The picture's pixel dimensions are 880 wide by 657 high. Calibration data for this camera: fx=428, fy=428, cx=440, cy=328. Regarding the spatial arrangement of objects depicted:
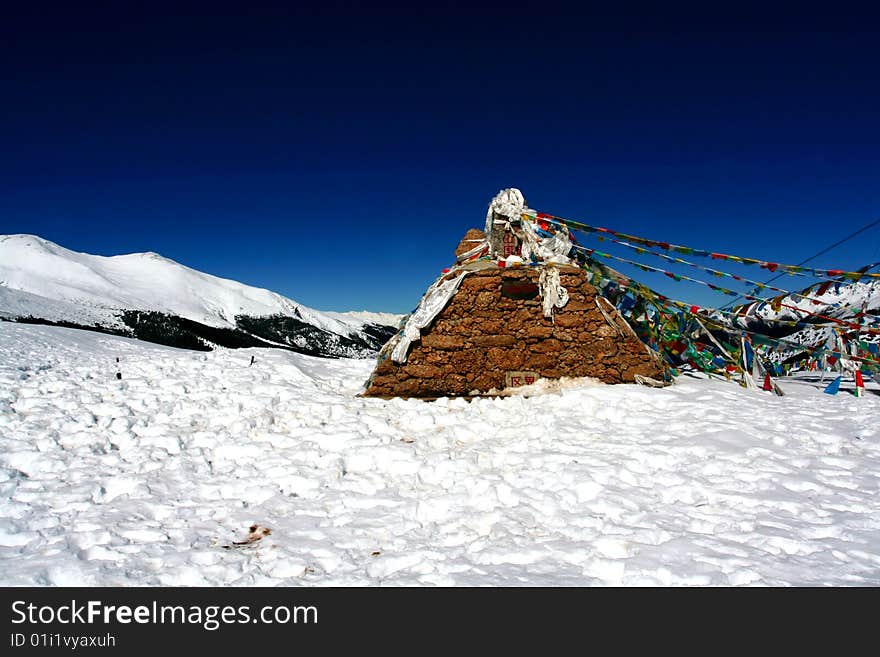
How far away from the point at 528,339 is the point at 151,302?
53.6 meters

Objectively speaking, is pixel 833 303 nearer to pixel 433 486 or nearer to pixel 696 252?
pixel 696 252

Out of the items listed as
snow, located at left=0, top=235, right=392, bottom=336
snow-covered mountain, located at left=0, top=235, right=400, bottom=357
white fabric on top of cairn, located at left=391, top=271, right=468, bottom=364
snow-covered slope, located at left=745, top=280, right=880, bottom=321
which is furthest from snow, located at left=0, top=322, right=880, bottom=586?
snow, located at left=0, top=235, right=392, bottom=336

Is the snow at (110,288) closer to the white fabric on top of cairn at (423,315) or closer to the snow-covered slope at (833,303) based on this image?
the white fabric on top of cairn at (423,315)

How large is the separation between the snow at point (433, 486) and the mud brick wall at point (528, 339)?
1.70 feet

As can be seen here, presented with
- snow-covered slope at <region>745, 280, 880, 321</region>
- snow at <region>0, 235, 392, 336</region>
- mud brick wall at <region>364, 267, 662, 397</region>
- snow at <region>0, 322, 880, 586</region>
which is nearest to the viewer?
snow at <region>0, 322, 880, 586</region>

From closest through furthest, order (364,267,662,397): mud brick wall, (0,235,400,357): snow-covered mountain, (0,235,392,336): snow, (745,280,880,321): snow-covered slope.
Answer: (364,267,662,397): mud brick wall
(745,280,880,321): snow-covered slope
(0,235,400,357): snow-covered mountain
(0,235,392,336): snow

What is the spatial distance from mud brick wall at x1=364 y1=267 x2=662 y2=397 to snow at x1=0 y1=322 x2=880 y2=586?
0.52 metres

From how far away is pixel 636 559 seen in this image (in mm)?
2881

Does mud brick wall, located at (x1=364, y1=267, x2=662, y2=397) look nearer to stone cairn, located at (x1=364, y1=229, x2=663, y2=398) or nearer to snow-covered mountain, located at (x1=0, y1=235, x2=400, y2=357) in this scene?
stone cairn, located at (x1=364, y1=229, x2=663, y2=398)

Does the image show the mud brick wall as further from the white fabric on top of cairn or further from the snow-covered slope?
the snow-covered slope

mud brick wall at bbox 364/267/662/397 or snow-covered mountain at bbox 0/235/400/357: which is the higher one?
snow-covered mountain at bbox 0/235/400/357

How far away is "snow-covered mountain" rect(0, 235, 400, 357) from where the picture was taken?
29891 millimetres

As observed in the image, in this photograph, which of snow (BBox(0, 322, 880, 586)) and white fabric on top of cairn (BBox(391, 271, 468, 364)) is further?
white fabric on top of cairn (BBox(391, 271, 468, 364))


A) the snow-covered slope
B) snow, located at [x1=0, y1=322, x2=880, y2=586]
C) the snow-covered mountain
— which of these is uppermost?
the snow-covered mountain
